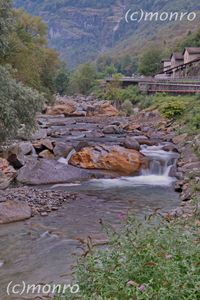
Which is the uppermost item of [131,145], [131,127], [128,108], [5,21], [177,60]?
[5,21]

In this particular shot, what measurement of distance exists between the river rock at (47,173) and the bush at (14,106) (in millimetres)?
4288

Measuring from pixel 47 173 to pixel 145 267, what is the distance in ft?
46.9

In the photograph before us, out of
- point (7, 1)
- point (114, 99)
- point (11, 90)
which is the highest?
point (7, 1)

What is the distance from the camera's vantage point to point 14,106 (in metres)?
13.9

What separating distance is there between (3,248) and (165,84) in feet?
143

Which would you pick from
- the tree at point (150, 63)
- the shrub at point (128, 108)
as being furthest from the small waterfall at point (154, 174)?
the tree at point (150, 63)

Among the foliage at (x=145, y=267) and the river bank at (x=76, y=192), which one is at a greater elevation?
the foliage at (x=145, y=267)

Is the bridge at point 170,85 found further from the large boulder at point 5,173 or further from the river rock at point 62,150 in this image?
the large boulder at point 5,173

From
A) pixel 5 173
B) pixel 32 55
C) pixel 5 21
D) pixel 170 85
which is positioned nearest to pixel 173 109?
pixel 170 85

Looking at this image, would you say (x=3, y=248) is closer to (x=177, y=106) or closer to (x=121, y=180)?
(x=121, y=180)

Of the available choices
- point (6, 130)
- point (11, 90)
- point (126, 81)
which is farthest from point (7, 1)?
point (126, 81)

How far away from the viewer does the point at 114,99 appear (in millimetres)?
64062

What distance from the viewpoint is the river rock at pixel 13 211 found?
42.9 ft

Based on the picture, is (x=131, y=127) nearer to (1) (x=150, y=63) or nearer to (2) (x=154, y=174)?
(2) (x=154, y=174)
